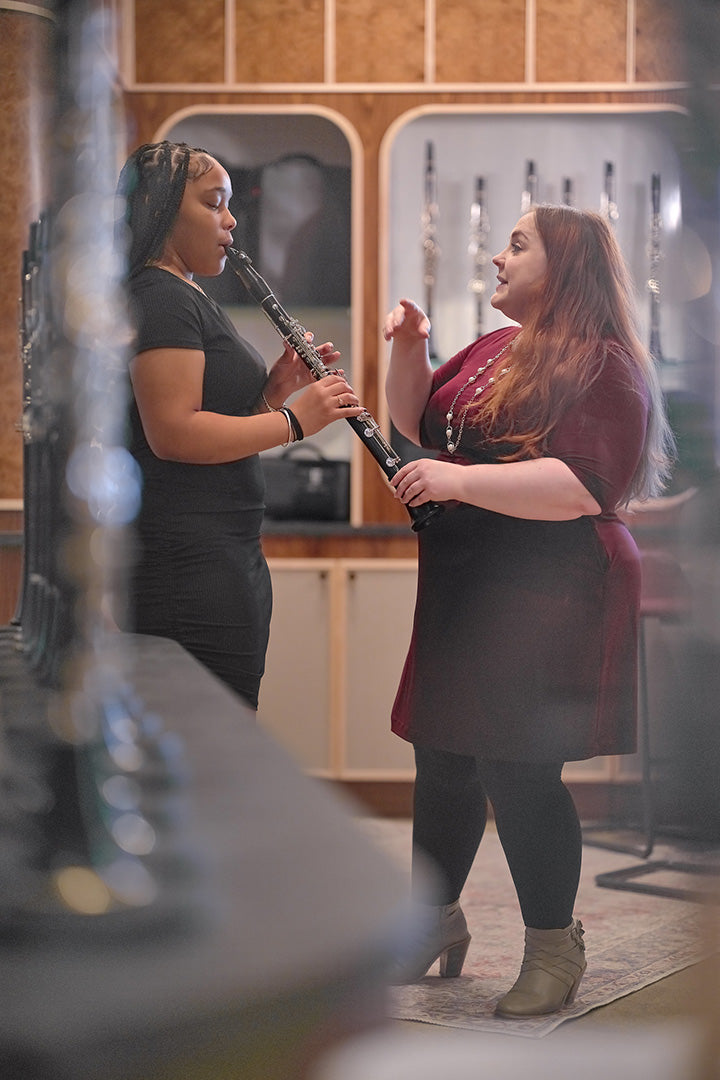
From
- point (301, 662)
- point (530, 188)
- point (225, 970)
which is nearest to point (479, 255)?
point (530, 188)

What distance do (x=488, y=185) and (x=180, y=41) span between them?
10.1 inches

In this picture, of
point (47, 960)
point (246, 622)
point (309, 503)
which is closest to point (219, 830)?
point (47, 960)

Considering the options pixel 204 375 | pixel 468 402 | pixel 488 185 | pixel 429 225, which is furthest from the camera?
pixel 429 225

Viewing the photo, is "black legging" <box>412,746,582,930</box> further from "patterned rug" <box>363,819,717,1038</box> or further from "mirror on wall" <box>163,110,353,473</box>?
"mirror on wall" <box>163,110,353,473</box>

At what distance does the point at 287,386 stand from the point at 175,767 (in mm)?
297

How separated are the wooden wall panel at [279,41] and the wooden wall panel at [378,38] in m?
0.01

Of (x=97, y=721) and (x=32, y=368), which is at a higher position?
(x=32, y=368)

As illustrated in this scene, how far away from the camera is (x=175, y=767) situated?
25 cm

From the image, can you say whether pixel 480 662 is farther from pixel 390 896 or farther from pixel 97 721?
pixel 390 896

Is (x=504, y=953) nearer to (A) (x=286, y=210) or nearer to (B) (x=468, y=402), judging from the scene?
(B) (x=468, y=402)

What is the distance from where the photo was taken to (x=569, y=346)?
0.54 metres

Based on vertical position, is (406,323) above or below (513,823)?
above

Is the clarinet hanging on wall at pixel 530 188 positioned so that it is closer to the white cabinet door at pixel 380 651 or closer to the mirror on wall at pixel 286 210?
the mirror on wall at pixel 286 210

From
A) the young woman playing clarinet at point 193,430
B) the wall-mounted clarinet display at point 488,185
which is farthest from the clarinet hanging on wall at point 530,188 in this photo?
the young woman playing clarinet at point 193,430
